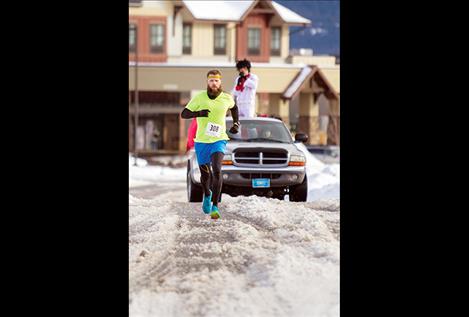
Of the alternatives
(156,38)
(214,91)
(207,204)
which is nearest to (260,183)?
(207,204)

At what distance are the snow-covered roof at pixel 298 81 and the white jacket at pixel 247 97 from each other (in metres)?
5.82

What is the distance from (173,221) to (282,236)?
1473 mm

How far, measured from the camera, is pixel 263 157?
10359 mm

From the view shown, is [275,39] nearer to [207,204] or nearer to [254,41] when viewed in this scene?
[254,41]

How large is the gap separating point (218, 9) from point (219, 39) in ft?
8.40

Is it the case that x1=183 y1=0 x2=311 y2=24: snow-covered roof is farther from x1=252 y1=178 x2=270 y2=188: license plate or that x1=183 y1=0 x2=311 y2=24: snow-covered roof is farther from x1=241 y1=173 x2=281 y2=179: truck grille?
x1=252 y1=178 x2=270 y2=188: license plate

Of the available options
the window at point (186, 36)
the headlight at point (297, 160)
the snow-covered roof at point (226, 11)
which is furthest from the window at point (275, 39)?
the headlight at point (297, 160)

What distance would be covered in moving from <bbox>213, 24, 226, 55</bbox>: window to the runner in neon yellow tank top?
7.04 metres

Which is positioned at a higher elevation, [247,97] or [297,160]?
[247,97]

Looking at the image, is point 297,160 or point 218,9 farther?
point 218,9

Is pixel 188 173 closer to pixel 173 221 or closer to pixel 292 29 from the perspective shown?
pixel 173 221

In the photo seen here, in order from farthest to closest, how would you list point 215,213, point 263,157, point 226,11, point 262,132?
point 226,11 < point 262,132 < point 263,157 < point 215,213

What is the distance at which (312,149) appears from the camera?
19469 mm

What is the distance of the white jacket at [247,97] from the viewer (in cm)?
1039
